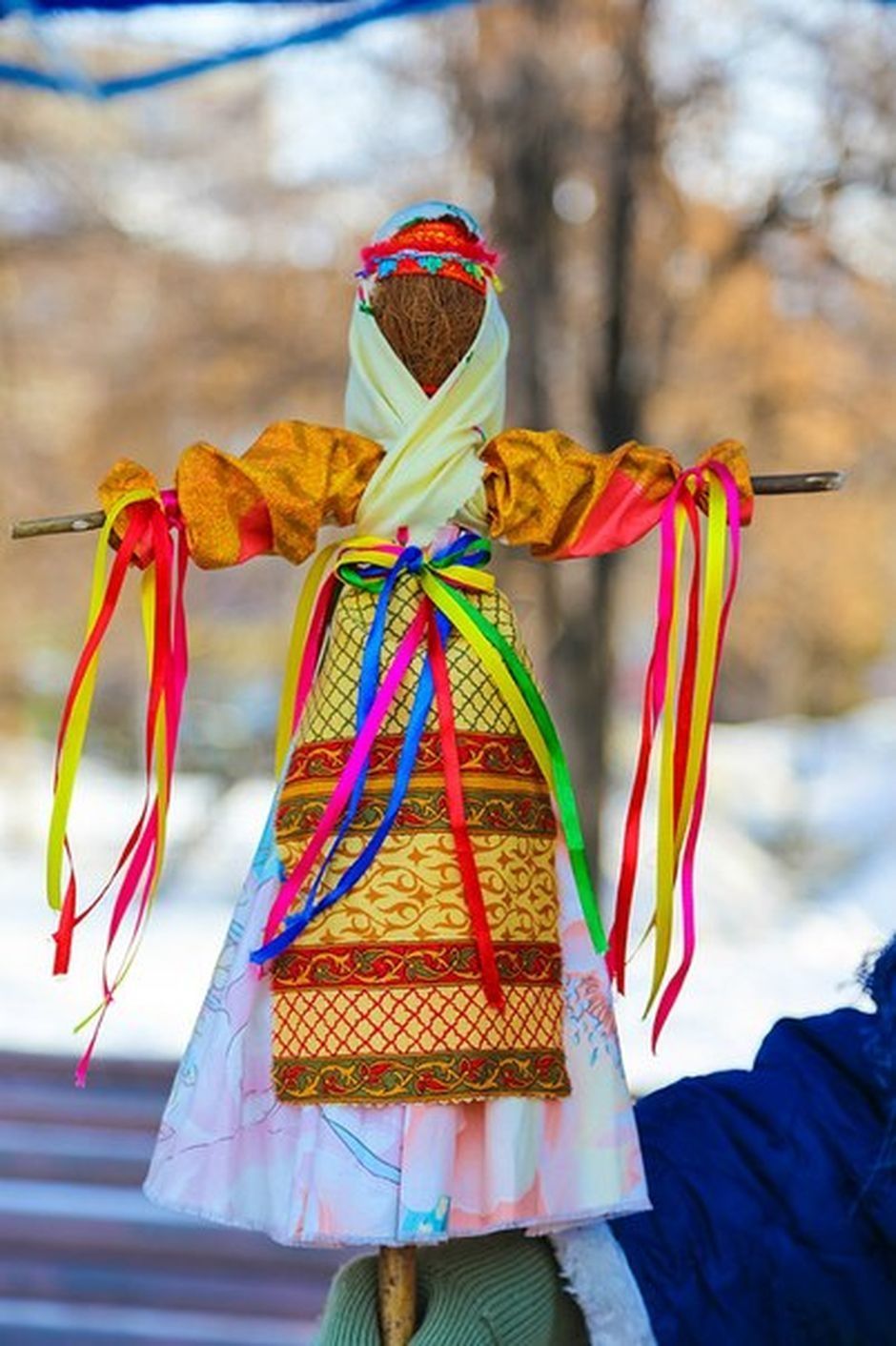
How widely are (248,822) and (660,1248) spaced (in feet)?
25.2

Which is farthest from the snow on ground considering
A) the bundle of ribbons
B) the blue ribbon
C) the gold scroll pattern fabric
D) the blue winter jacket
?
the blue ribbon

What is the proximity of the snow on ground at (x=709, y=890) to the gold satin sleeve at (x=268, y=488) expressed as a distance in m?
1.76

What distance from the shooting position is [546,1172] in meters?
1.81

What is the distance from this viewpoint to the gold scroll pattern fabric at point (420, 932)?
1.77 metres

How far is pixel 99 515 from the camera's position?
5.94 feet

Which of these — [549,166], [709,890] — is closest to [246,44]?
[549,166]

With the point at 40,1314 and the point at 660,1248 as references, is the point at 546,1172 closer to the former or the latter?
the point at 660,1248

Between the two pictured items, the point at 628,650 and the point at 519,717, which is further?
the point at 628,650

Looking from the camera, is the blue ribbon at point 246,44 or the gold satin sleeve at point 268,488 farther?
the blue ribbon at point 246,44

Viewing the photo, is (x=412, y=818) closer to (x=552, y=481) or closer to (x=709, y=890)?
(x=552, y=481)

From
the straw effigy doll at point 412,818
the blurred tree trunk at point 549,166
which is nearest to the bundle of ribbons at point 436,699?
the straw effigy doll at point 412,818

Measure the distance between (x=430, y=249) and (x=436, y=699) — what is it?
1.46ft

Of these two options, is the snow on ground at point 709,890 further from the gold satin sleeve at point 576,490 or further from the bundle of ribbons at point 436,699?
the gold satin sleeve at point 576,490

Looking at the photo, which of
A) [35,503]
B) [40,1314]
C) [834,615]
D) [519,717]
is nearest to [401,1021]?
[519,717]
